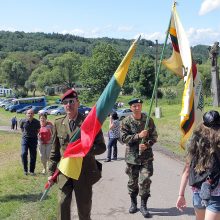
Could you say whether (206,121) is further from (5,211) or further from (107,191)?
(107,191)

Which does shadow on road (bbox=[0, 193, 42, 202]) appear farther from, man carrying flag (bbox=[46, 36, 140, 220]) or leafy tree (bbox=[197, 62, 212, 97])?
leafy tree (bbox=[197, 62, 212, 97])

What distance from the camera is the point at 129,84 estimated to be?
91750mm

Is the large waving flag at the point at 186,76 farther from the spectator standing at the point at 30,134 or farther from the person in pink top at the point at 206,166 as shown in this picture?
the spectator standing at the point at 30,134

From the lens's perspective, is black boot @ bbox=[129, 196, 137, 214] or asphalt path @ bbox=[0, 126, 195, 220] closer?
asphalt path @ bbox=[0, 126, 195, 220]

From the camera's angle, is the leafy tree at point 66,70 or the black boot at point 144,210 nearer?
the black boot at point 144,210

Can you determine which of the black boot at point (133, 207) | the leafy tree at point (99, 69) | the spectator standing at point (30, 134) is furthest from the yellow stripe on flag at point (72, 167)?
the leafy tree at point (99, 69)

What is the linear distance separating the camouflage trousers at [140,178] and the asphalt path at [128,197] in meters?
0.39

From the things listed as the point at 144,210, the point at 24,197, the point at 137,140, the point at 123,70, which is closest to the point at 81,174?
the point at 123,70

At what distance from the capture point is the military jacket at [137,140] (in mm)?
7977

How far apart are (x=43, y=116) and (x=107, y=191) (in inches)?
141

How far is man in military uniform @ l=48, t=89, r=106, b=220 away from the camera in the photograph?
5.83 meters

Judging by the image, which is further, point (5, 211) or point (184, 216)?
point (5, 211)

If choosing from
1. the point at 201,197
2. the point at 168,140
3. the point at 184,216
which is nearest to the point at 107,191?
the point at 184,216

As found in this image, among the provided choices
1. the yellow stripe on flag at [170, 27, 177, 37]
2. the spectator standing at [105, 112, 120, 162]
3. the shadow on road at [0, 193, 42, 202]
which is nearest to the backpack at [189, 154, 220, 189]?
the yellow stripe on flag at [170, 27, 177, 37]
